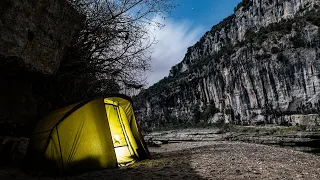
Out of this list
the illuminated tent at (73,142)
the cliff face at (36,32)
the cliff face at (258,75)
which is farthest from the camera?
the cliff face at (258,75)

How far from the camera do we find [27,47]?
518cm

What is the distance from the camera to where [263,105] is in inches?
2103

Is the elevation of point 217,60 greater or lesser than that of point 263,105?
greater

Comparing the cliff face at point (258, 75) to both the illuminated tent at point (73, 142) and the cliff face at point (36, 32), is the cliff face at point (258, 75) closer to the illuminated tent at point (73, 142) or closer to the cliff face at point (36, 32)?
the cliff face at point (36, 32)

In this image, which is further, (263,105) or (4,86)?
(263,105)

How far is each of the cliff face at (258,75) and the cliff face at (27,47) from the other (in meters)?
23.0

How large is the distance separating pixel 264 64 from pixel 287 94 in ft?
27.9

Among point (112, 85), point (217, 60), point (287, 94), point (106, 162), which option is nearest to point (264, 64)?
point (287, 94)

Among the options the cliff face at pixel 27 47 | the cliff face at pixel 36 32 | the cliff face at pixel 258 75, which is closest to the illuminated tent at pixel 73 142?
the cliff face at pixel 27 47

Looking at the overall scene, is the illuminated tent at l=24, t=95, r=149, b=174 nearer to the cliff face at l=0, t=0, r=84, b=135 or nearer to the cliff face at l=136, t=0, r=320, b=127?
the cliff face at l=0, t=0, r=84, b=135

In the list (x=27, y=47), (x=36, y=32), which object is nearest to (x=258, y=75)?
(x=36, y=32)

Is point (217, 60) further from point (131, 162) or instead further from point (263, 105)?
point (131, 162)

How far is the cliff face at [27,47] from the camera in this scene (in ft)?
15.7

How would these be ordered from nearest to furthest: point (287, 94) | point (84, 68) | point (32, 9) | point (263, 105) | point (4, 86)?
point (32, 9), point (4, 86), point (84, 68), point (287, 94), point (263, 105)
